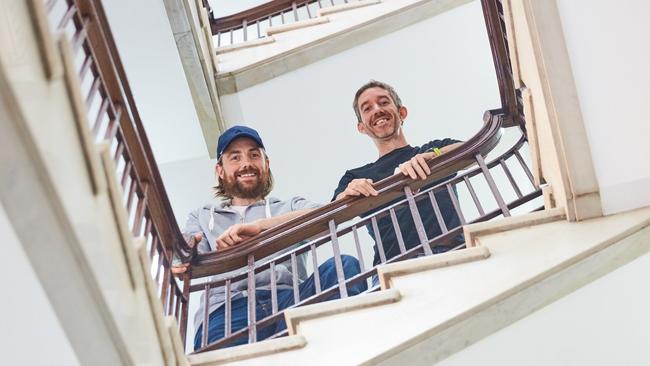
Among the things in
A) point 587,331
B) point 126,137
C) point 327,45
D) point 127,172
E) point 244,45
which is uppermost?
point 244,45

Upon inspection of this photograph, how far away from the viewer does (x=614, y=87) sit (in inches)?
117

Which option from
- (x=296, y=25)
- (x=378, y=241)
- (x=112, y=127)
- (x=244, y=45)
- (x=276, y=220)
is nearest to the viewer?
(x=112, y=127)

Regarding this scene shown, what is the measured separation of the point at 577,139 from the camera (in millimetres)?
3037

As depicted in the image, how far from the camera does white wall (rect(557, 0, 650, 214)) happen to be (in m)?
2.88

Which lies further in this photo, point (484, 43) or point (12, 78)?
point (484, 43)

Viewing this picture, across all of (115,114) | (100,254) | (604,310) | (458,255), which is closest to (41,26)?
(100,254)

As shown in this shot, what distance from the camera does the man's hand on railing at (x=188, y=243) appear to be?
131 inches

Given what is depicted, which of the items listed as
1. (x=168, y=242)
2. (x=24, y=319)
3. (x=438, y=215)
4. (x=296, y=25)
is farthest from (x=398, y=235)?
Answer: (x=296, y=25)

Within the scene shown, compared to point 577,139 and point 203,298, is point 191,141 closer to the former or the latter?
point 203,298

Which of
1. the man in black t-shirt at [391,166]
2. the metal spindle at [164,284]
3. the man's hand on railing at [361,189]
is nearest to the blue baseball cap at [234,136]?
the man in black t-shirt at [391,166]

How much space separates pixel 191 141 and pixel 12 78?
553 cm

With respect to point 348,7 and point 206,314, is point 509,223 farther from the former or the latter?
point 348,7

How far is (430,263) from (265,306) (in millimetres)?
742

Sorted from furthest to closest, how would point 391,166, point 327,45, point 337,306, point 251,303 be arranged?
1. point 327,45
2. point 391,166
3. point 251,303
4. point 337,306
